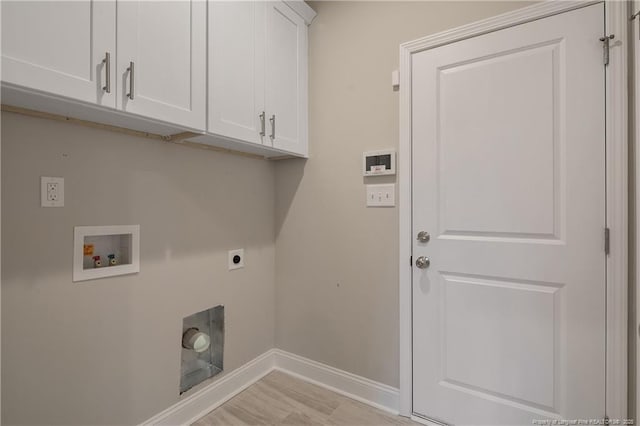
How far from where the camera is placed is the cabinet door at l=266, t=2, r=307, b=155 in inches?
72.2

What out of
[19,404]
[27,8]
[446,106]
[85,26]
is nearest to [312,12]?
[446,106]

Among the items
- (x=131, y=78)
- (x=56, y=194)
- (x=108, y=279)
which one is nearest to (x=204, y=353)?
(x=108, y=279)

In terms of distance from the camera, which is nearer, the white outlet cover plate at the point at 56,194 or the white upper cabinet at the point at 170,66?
the white upper cabinet at the point at 170,66

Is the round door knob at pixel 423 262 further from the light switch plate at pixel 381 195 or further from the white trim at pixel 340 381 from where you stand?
the white trim at pixel 340 381

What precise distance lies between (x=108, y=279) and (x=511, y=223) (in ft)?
6.41

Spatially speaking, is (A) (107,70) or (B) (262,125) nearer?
(A) (107,70)

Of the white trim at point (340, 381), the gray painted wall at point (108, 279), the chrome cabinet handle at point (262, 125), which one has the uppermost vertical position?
the chrome cabinet handle at point (262, 125)

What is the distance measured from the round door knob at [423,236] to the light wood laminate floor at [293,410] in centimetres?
103

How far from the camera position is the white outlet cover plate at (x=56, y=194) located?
1206 millimetres

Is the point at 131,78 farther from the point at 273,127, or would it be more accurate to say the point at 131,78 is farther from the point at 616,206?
the point at 616,206

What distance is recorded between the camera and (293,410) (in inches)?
70.9

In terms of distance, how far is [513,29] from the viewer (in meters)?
1.47

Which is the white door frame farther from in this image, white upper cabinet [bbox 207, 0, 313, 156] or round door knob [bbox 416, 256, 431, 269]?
white upper cabinet [bbox 207, 0, 313, 156]

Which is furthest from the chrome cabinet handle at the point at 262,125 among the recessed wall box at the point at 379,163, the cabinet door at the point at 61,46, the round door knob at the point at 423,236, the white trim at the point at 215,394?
the white trim at the point at 215,394
